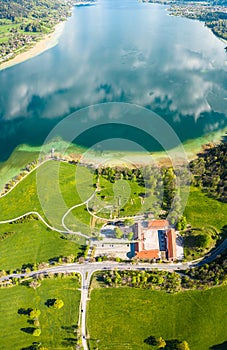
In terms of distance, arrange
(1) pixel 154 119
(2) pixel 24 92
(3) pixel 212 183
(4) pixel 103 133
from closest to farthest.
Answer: (3) pixel 212 183 → (4) pixel 103 133 → (1) pixel 154 119 → (2) pixel 24 92

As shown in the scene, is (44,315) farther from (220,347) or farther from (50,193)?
(50,193)

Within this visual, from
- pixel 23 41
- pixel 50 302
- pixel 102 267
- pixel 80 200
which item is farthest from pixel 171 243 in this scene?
pixel 23 41

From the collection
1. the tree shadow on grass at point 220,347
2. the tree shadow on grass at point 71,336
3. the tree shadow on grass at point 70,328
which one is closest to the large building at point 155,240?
the tree shadow on grass at point 220,347

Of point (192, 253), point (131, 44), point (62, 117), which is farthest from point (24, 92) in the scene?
point (192, 253)

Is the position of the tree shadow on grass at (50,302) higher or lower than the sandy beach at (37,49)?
lower

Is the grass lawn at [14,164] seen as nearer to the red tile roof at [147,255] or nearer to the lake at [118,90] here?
the lake at [118,90]

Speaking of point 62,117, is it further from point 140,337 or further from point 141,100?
point 140,337
